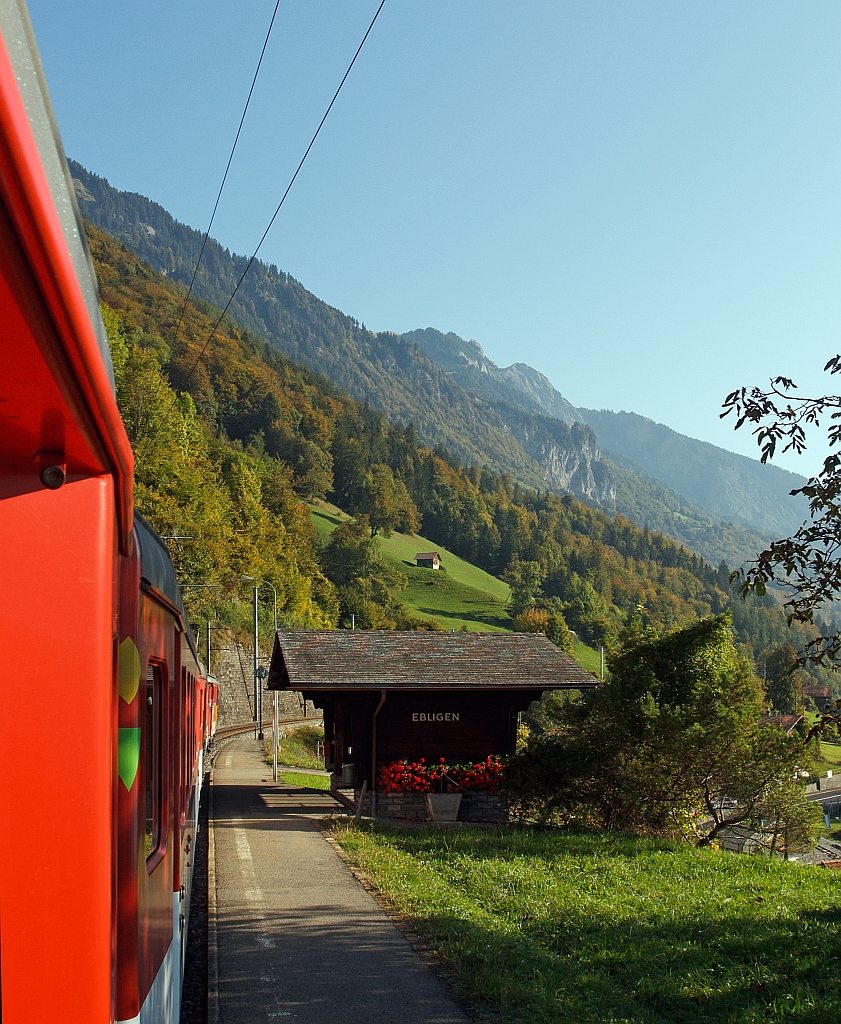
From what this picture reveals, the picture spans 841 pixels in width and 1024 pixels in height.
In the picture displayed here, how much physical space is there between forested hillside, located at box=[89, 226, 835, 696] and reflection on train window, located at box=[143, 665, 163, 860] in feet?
135

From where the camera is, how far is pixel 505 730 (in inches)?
754

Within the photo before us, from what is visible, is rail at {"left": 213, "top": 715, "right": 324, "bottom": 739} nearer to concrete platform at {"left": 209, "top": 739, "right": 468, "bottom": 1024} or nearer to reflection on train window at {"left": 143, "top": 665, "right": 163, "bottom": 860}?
concrete platform at {"left": 209, "top": 739, "right": 468, "bottom": 1024}

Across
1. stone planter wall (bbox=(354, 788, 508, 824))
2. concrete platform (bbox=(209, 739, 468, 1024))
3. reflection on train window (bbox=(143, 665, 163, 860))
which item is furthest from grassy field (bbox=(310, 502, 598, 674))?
reflection on train window (bbox=(143, 665, 163, 860))

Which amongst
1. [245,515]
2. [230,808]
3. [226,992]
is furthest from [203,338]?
[226,992]

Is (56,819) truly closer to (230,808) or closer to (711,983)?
(711,983)

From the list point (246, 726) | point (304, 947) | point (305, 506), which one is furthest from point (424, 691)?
point (305, 506)

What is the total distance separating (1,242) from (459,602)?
12250cm

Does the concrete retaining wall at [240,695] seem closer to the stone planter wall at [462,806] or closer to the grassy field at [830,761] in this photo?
the stone planter wall at [462,806]

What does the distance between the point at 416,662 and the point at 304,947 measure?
10.5 metres

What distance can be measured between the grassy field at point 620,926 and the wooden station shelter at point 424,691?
13.0 ft

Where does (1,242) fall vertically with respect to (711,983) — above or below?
above

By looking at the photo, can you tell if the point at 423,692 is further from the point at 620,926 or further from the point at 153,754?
the point at 153,754

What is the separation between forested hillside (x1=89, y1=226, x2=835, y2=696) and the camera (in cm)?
6225

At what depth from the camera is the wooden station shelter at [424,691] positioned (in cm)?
1808
